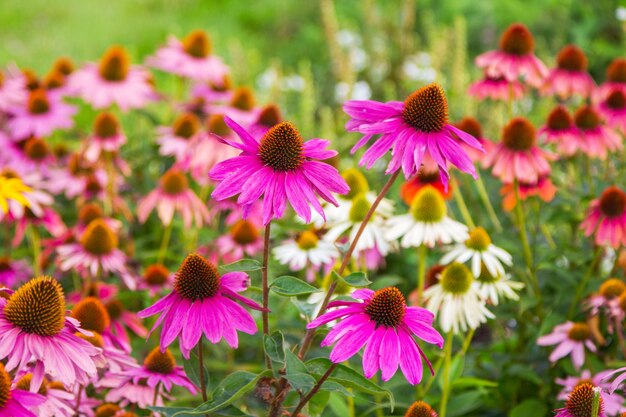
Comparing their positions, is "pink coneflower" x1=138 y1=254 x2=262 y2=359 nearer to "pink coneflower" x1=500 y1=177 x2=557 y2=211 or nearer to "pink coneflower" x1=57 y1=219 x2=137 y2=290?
"pink coneflower" x1=57 y1=219 x2=137 y2=290

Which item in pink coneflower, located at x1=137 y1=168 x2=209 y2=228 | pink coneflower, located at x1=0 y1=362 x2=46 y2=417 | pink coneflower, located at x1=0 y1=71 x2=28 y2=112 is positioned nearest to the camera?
pink coneflower, located at x1=0 y1=362 x2=46 y2=417

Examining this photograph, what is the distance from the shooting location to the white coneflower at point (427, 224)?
180 cm

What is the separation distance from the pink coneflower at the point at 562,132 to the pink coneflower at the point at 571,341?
57 cm

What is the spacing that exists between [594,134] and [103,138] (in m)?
1.43

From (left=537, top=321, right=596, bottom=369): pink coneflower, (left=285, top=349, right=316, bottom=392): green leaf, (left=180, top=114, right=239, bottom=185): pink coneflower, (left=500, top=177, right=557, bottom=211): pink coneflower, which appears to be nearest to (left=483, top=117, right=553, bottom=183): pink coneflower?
(left=500, top=177, right=557, bottom=211): pink coneflower

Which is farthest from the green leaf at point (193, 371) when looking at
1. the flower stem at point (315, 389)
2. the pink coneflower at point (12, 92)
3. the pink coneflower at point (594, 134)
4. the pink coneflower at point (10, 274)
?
the pink coneflower at point (12, 92)

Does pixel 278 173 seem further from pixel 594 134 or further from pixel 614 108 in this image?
pixel 614 108

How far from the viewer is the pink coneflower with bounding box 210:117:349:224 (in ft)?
3.78

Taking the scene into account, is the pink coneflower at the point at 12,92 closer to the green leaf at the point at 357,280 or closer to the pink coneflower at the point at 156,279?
the pink coneflower at the point at 156,279

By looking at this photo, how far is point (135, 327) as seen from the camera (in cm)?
191

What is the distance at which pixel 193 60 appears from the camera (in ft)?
9.56

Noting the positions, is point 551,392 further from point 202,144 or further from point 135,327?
point 202,144

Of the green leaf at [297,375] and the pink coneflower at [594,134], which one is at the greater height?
the pink coneflower at [594,134]

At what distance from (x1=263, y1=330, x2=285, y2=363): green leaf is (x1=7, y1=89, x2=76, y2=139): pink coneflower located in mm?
1639
